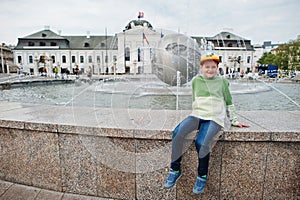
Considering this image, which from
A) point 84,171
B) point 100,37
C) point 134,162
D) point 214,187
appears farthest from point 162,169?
point 100,37

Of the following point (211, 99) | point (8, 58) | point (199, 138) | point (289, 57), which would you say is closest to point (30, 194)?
point (199, 138)

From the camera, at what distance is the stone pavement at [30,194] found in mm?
2879

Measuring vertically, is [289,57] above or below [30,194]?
above

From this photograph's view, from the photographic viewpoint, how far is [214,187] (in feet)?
8.93

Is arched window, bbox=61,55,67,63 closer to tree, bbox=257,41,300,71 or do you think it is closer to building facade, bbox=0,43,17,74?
building facade, bbox=0,43,17,74

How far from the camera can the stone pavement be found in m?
2.88

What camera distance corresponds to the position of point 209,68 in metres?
2.59

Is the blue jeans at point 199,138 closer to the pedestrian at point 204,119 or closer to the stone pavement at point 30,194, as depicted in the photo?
the pedestrian at point 204,119

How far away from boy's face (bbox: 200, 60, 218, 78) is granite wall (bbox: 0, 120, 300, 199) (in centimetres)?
71

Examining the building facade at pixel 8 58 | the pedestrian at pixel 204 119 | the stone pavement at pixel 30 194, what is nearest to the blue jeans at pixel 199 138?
the pedestrian at pixel 204 119

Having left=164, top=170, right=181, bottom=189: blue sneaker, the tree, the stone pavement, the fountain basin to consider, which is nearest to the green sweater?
the fountain basin

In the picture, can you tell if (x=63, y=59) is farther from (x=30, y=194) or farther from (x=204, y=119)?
(x=204, y=119)

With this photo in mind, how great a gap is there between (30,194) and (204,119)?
8.18 feet

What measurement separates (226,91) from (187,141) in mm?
738
